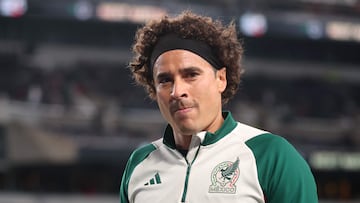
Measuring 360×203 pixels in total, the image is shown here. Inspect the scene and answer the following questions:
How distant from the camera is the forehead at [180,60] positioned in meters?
1.63

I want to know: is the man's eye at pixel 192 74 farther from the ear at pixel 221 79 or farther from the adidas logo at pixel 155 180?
the adidas logo at pixel 155 180

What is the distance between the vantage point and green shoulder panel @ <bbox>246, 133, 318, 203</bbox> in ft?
4.95

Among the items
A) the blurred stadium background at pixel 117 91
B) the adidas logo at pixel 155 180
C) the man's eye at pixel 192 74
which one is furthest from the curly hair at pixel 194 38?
the blurred stadium background at pixel 117 91

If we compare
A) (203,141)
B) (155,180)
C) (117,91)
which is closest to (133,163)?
(155,180)

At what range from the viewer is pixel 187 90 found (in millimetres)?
1616

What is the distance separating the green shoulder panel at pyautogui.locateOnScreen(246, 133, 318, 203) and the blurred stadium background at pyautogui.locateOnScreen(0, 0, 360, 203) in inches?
321

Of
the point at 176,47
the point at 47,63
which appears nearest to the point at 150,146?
the point at 176,47

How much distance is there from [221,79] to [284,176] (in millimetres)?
342

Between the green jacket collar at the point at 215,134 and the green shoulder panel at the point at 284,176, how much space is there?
0.15 meters

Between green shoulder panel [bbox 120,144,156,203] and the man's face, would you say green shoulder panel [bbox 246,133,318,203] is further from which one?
green shoulder panel [bbox 120,144,156,203]

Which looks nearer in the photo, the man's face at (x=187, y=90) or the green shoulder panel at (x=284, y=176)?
the green shoulder panel at (x=284, y=176)

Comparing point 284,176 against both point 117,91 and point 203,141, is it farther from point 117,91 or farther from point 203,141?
point 117,91

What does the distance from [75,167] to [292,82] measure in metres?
5.37

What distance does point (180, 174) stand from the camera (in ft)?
A: 5.55
